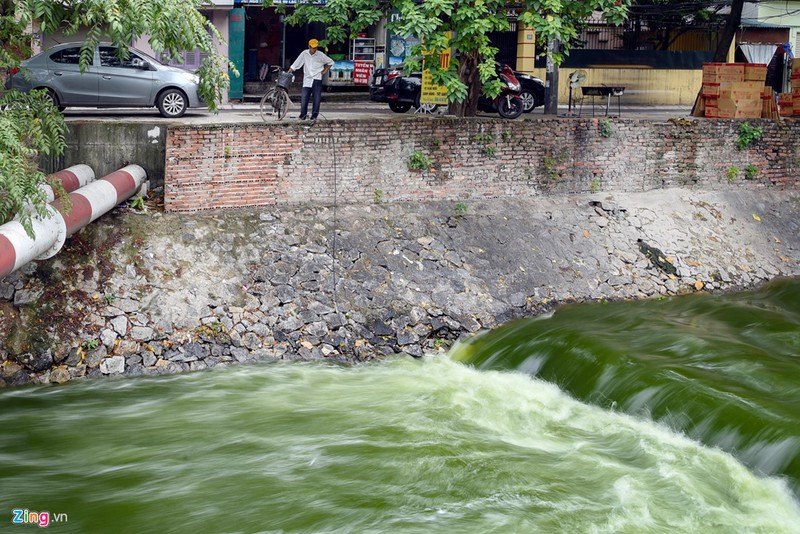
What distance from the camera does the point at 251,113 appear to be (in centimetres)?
1941

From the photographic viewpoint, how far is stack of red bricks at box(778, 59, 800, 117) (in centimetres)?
1934

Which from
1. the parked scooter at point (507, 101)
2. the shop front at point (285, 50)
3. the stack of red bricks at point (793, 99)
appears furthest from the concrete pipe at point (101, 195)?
the stack of red bricks at point (793, 99)

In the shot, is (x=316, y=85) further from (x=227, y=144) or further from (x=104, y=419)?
(x=104, y=419)

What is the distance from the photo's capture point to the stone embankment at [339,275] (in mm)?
11898

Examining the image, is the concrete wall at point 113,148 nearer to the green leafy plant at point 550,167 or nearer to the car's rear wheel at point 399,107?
the green leafy plant at point 550,167

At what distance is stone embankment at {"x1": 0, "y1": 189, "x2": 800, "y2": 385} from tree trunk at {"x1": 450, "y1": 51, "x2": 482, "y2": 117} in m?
2.09

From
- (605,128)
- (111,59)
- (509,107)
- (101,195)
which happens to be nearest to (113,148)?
(101,195)

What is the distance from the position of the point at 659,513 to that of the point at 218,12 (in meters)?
19.2

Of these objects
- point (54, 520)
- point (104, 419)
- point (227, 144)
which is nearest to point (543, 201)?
point (227, 144)

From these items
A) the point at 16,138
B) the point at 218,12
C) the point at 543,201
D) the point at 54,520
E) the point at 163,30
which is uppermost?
the point at 218,12

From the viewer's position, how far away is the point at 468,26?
14.7m

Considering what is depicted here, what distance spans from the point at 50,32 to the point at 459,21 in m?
6.47

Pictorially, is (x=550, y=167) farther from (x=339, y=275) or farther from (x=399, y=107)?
(x=399, y=107)

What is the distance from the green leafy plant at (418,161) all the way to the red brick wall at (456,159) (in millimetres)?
60
